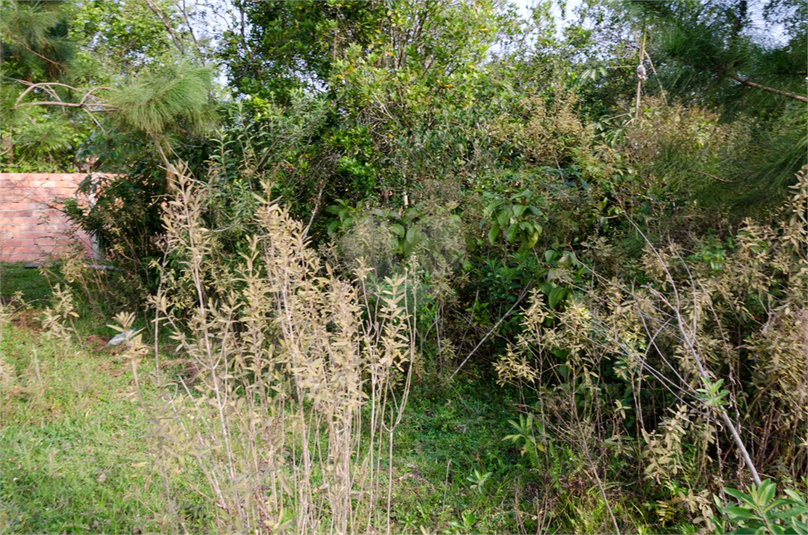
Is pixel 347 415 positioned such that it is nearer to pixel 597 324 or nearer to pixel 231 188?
pixel 597 324

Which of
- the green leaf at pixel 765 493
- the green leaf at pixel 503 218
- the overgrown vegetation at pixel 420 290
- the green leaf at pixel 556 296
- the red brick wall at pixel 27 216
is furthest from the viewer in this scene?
the red brick wall at pixel 27 216

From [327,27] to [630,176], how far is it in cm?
293

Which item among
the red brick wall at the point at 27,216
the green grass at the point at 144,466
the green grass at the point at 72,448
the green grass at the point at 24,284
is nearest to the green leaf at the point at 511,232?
the green grass at the point at 144,466

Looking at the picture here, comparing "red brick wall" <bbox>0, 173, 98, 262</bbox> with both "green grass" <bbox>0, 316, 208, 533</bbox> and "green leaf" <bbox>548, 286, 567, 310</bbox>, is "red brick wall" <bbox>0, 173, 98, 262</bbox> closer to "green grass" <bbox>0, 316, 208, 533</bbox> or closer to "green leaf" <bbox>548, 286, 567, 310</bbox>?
"green grass" <bbox>0, 316, 208, 533</bbox>

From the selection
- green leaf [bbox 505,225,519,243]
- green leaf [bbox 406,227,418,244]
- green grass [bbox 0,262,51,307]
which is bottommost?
green grass [bbox 0,262,51,307]

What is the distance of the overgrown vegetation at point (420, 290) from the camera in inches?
85.0

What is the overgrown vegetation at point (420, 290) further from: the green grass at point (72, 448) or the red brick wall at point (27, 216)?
the red brick wall at point (27, 216)

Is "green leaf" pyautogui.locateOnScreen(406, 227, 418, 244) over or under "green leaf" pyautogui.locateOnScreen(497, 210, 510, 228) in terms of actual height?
under

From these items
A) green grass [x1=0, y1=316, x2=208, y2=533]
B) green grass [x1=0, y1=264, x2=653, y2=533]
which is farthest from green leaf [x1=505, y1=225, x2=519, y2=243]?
green grass [x1=0, y1=316, x2=208, y2=533]

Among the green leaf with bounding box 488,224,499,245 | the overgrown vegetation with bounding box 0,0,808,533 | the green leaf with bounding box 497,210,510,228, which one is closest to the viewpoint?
the overgrown vegetation with bounding box 0,0,808,533

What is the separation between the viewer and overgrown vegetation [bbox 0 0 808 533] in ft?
7.09

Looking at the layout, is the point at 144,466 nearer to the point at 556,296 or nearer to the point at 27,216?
the point at 556,296

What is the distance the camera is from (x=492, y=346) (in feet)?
14.9

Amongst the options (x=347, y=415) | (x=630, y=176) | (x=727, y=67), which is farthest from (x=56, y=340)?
(x=727, y=67)
